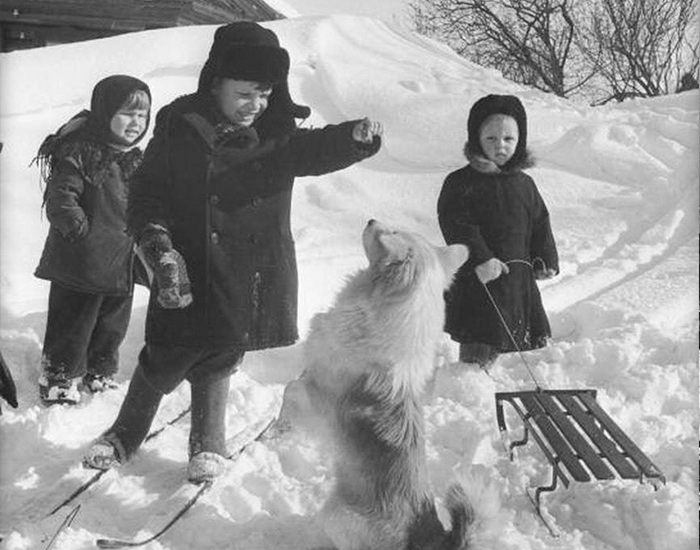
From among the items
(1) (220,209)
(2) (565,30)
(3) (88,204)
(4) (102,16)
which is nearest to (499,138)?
(2) (565,30)

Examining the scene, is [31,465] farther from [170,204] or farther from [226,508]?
[170,204]

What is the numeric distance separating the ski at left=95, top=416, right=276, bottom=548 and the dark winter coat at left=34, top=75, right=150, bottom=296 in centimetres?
74

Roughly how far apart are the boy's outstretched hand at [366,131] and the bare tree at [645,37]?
118cm

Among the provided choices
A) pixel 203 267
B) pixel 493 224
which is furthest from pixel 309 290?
pixel 203 267

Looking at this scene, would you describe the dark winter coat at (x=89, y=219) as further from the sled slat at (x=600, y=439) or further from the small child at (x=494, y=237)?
the sled slat at (x=600, y=439)

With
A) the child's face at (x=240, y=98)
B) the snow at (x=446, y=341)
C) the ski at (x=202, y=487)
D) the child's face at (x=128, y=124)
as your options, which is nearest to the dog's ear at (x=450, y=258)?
the snow at (x=446, y=341)

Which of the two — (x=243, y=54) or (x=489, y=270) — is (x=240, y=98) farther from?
(x=489, y=270)

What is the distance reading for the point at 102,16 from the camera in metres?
5.19

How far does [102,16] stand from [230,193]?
3292mm

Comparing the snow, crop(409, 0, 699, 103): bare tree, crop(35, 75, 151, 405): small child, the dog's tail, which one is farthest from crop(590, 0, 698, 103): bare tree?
crop(35, 75, 151, 405): small child

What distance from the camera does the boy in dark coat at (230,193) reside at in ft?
8.00

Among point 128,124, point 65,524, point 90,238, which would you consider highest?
point 128,124

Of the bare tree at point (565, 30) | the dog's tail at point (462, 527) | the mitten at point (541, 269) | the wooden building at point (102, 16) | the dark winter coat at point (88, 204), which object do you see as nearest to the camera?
the dog's tail at point (462, 527)

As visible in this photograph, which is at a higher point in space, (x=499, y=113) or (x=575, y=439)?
(x=499, y=113)
